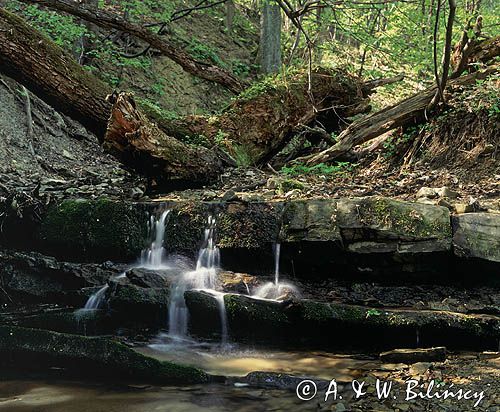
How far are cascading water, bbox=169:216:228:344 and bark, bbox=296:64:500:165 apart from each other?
3.12m

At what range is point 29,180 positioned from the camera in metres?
7.37

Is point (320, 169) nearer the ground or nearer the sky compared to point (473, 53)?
nearer the ground

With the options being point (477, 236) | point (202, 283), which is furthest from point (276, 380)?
point (477, 236)

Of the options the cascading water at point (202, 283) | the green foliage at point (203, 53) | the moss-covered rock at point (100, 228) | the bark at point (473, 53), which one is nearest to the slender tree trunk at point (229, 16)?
the green foliage at point (203, 53)

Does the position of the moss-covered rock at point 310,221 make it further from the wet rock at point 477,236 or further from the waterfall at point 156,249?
the waterfall at point 156,249

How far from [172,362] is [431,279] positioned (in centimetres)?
294

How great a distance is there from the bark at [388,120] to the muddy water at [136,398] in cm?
514

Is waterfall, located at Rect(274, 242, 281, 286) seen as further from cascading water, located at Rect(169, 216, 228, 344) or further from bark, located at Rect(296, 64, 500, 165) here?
bark, located at Rect(296, 64, 500, 165)

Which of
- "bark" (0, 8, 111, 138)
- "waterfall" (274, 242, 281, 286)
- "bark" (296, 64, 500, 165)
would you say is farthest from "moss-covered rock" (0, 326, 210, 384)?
"bark" (296, 64, 500, 165)

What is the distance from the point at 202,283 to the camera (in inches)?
213

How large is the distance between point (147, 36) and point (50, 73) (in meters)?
2.56

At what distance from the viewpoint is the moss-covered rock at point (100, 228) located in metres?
6.04

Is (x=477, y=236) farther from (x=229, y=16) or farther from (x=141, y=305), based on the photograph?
(x=229, y=16)

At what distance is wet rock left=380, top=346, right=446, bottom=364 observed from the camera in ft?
13.2
